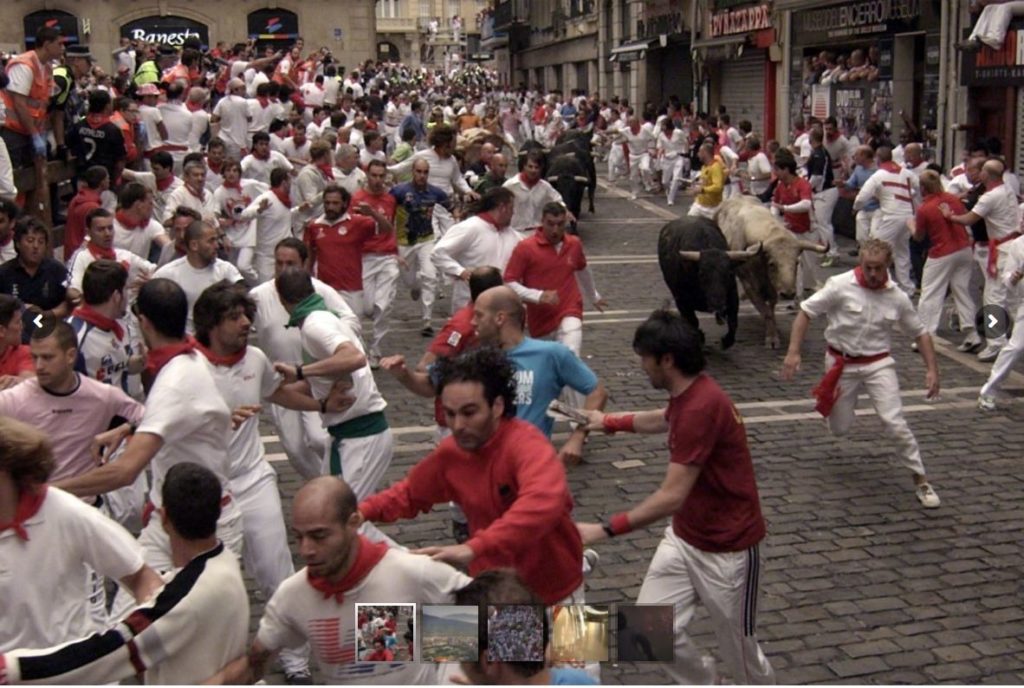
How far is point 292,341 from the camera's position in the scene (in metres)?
7.53

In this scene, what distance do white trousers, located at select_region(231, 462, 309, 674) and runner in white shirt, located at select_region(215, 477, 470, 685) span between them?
6.80 ft

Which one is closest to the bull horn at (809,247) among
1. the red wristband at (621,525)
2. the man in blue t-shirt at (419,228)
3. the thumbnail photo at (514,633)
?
the man in blue t-shirt at (419,228)

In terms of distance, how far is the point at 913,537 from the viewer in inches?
310

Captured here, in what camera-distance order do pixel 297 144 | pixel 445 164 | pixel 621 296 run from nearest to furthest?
pixel 445 164 → pixel 621 296 → pixel 297 144

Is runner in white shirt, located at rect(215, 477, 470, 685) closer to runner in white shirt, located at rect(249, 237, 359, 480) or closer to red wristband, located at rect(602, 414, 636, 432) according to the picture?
red wristband, located at rect(602, 414, 636, 432)

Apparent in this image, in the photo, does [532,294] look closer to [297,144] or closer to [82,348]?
[82,348]

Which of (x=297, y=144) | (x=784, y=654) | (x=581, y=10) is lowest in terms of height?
(x=784, y=654)

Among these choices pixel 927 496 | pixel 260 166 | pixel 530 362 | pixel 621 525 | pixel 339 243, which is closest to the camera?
pixel 621 525

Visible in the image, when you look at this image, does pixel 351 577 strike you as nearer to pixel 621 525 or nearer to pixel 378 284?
pixel 621 525

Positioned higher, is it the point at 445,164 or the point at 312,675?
the point at 445,164

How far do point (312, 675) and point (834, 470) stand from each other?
4554 mm

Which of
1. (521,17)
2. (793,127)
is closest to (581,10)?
(521,17)

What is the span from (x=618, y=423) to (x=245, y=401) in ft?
5.94

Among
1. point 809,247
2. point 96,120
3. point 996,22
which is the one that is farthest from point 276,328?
point 996,22
